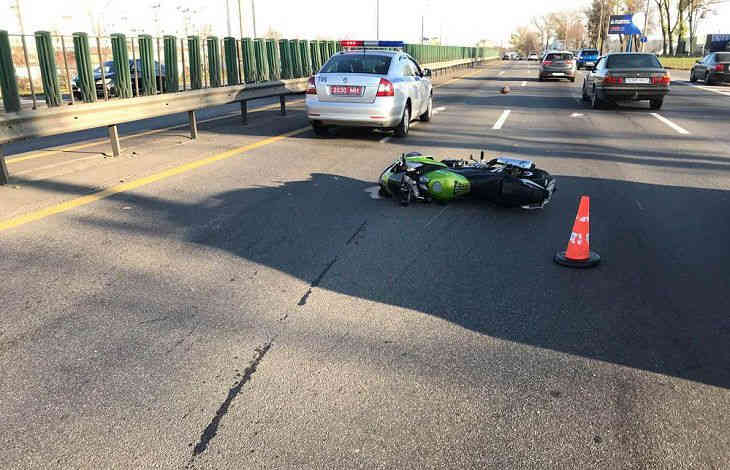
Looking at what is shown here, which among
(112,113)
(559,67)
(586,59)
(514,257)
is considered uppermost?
(112,113)

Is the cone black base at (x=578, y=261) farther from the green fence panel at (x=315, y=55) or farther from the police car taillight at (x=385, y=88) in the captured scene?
the green fence panel at (x=315, y=55)

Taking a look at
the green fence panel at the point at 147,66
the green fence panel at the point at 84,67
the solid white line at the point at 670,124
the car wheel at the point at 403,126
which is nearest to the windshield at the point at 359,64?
the car wheel at the point at 403,126

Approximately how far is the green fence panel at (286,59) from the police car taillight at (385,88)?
5.80 m

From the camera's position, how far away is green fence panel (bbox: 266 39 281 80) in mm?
15019

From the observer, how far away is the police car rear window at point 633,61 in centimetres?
1761

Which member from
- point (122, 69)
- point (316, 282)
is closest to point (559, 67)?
point (122, 69)

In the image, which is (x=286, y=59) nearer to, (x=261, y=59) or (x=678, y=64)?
(x=261, y=59)

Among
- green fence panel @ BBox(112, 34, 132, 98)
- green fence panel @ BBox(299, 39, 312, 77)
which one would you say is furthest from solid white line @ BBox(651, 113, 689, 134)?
green fence panel @ BBox(112, 34, 132, 98)

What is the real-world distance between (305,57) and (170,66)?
6.87 metres

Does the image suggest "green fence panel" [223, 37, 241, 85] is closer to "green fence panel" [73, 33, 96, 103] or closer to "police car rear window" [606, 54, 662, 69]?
Answer: "green fence panel" [73, 33, 96, 103]

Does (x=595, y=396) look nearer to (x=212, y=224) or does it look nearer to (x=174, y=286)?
(x=174, y=286)

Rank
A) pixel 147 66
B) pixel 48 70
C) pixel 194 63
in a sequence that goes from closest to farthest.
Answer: pixel 48 70, pixel 147 66, pixel 194 63

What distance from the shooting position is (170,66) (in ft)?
35.7

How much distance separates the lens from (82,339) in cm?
363
